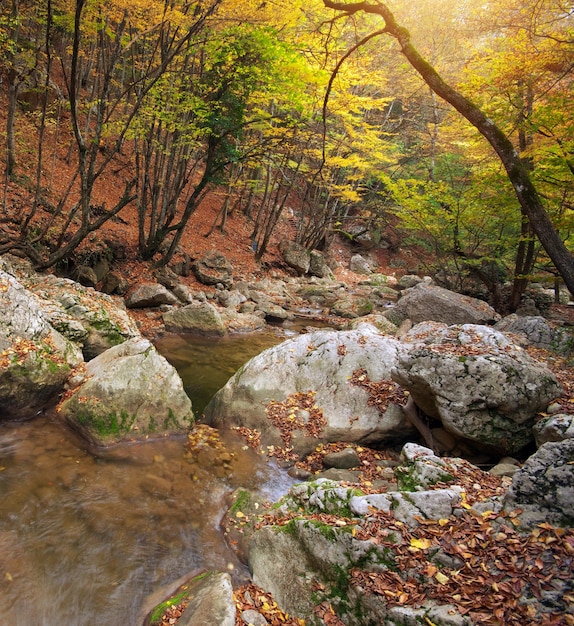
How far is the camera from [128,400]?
19.8 ft

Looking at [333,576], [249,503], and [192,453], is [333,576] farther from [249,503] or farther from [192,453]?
[192,453]

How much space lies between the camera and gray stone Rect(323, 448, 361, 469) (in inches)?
231

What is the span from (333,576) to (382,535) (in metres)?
0.55

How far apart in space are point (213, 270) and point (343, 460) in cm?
1105

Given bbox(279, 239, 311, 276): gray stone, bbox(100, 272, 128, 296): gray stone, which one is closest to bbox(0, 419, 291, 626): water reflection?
bbox(100, 272, 128, 296): gray stone

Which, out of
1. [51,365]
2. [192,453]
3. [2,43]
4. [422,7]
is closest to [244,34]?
[2,43]

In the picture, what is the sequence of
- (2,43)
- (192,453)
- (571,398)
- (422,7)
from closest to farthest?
1. (571,398)
2. (192,453)
3. (2,43)
4. (422,7)

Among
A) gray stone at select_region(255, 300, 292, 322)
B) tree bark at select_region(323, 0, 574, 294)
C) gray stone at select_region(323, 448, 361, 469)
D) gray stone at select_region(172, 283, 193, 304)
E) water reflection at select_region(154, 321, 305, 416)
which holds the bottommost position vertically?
water reflection at select_region(154, 321, 305, 416)

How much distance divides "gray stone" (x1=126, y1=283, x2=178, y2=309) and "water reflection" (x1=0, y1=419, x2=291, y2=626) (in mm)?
5866

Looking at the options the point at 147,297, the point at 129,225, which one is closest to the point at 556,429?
the point at 147,297

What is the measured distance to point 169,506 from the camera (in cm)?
482

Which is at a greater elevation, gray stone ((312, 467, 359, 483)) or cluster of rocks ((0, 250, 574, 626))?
cluster of rocks ((0, 250, 574, 626))

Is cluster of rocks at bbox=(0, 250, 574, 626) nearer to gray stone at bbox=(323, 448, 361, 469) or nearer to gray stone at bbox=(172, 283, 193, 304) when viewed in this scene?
gray stone at bbox=(323, 448, 361, 469)

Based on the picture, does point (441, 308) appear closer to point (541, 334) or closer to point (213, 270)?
point (541, 334)
